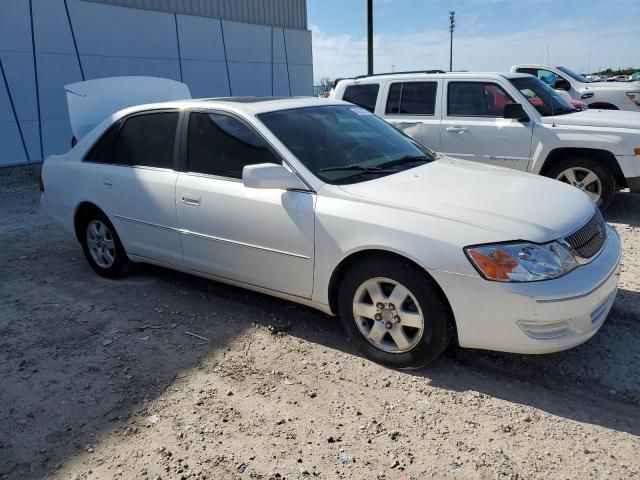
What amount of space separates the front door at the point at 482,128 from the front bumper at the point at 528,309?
4137mm

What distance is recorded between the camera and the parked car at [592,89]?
1301 cm

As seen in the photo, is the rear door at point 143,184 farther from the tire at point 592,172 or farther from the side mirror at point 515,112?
the tire at point 592,172

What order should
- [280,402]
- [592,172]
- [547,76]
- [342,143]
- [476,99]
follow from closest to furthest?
[280,402]
[342,143]
[592,172]
[476,99]
[547,76]

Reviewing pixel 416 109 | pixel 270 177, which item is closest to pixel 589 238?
pixel 270 177

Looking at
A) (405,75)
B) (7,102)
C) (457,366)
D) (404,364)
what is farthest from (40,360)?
(7,102)

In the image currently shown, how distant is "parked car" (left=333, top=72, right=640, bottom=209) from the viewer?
6316mm

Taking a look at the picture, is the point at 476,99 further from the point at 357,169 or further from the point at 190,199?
the point at 190,199

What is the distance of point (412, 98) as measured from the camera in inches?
295

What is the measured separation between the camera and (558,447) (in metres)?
2.56

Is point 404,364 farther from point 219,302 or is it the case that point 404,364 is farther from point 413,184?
point 219,302

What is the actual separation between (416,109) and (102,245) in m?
4.62

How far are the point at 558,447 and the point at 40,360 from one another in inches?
125

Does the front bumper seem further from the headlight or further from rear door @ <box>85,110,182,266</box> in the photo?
rear door @ <box>85,110,182,266</box>

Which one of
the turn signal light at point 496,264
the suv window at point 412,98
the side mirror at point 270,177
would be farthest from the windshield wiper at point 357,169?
the suv window at point 412,98
